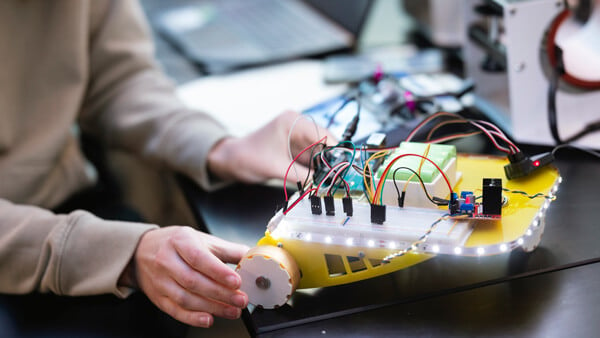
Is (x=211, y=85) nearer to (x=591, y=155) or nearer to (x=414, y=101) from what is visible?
(x=414, y=101)

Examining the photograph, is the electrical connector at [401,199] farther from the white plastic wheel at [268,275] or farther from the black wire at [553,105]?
the black wire at [553,105]

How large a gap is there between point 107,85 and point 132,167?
0.22 metres

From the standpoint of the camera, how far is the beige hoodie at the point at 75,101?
936 mm

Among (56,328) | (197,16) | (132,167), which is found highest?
(197,16)

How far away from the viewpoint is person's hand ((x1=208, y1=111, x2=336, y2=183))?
0.79m

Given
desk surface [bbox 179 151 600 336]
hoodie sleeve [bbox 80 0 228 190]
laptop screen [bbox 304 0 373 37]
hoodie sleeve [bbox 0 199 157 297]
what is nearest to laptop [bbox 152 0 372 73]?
laptop screen [bbox 304 0 373 37]

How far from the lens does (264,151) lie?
832 mm

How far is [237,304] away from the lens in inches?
22.8

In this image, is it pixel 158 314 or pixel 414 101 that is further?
pixel 414 101

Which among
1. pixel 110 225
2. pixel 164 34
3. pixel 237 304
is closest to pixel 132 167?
pixel 164 34

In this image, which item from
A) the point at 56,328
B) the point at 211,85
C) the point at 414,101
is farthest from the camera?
the point at 211,85

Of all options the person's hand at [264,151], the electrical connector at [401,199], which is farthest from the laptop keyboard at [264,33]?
the electrical connector at [401,199]

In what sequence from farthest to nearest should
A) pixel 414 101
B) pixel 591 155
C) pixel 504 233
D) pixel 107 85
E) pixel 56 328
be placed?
pixel 107 85 → pixel 414 101 → pixel 591 155 → pixel 56 328 → pixel 504 233

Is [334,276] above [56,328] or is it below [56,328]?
above
